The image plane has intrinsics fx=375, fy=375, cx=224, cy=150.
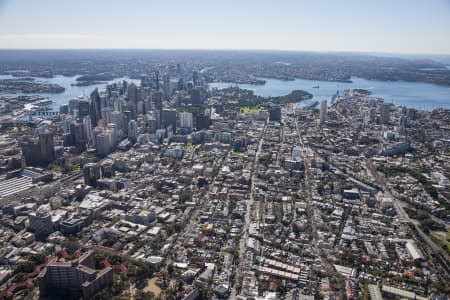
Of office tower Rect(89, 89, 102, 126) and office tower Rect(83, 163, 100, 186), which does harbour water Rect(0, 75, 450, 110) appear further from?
office tower Rect(83, 163, 100, 186)

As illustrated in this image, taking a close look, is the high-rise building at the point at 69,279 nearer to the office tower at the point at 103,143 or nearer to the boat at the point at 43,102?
the office tower at the point at 103,143

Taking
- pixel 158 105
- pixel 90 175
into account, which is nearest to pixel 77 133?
pixel 90 175

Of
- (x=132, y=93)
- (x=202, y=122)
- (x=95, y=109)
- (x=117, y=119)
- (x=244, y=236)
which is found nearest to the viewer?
(x=244, y=236)

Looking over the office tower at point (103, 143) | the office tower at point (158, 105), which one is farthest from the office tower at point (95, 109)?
the office tower at point (103, 143)

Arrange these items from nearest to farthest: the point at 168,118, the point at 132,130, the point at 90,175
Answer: the point at 90,175 → the point at 132,130 → the point at 168,118

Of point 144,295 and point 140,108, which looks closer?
point 144,295

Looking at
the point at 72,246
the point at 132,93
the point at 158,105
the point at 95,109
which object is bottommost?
the point at 72,246

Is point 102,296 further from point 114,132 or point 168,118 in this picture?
point 168,118

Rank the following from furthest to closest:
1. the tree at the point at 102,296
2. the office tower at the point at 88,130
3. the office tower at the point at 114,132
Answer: the office tower at the point at 88,130, the office tower at the point at 114,132, the tree at the point at 102,296

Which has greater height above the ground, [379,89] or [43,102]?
[379,89]
